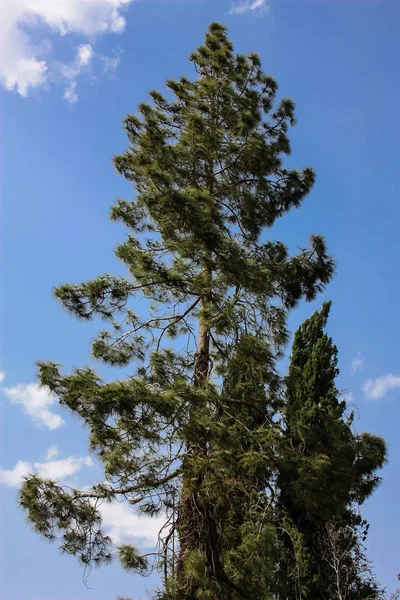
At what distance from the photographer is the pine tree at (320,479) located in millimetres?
6547

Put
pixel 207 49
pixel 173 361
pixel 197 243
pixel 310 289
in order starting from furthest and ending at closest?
1. pixel 207 49
2. pixel 310 289
3. pixel 173 361
4. pixel 197 243

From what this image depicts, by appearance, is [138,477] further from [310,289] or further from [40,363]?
[310,289]

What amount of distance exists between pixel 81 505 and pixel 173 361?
2308 mm

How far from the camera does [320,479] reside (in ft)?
21.1

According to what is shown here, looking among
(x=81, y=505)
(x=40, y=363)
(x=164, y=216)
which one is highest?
(x=164, y=216)

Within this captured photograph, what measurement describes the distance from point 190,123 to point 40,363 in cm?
442

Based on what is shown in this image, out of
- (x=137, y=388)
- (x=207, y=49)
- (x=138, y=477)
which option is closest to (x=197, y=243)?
(x=137, y=388)

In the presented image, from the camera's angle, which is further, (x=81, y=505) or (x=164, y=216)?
(x=164, y=216)

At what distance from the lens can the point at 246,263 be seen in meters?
7.34

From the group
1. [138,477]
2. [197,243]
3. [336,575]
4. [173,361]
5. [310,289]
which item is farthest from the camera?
[336,575]

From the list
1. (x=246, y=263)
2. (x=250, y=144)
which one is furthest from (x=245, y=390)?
(x=250, y=144)

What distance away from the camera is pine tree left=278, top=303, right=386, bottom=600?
21.5ft

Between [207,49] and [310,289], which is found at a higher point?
[207,49]

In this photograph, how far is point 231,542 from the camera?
691 centimetres
